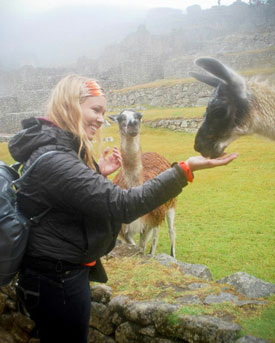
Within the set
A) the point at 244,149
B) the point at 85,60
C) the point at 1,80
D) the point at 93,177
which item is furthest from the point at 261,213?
the point at 1,80

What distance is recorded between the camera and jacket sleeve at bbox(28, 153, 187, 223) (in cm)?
137

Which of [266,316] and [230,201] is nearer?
[266,316]

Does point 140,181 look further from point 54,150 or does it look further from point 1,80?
point 1,80

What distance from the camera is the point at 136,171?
3.74 meters

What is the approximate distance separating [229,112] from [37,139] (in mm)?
1357

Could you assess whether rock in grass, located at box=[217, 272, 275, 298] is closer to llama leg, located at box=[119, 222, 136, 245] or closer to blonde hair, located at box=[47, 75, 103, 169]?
llama leg, located at box=[119, 222, 136, 245]

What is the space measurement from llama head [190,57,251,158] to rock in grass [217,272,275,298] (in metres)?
1.06

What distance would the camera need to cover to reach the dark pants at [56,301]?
1543mm

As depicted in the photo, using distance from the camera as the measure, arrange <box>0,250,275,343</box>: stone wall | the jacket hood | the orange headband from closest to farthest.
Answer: the jacket hood
the orange headband
<box>0,250,275,343</box>: stone wall

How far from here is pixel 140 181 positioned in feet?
12.4

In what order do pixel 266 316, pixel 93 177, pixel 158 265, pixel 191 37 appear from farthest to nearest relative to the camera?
pixel 191 37 < pixel 158 265 < pixel 266 316 < pixel 93 177

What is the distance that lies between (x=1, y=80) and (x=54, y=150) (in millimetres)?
21274

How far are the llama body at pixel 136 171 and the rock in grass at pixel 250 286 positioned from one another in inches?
49.8

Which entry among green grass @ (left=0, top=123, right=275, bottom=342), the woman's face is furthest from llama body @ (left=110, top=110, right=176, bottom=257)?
the woman's face
